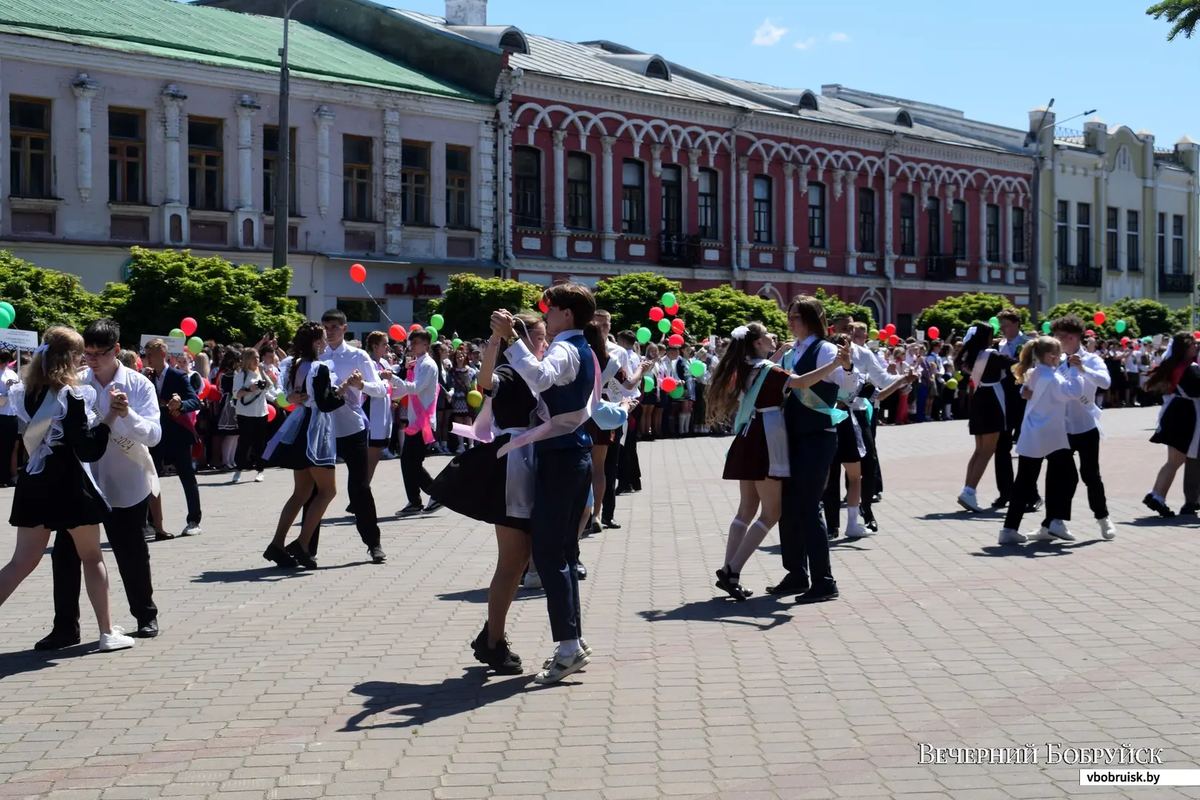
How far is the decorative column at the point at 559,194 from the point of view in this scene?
117 feet

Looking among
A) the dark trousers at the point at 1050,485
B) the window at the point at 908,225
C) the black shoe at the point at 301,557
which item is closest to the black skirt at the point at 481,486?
the black shoe at the point at 301,557

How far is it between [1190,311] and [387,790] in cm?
5321

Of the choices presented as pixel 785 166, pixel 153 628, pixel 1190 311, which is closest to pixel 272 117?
pixel 785 166

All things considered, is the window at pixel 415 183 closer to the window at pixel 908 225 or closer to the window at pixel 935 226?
the window at pixel 908 225

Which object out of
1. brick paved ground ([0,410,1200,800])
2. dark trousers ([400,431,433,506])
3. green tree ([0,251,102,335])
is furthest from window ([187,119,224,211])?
brick paved ground ([0,410,1200,800])

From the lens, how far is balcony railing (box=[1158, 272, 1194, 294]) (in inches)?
2346

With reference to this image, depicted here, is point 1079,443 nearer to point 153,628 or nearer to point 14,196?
point 153,628

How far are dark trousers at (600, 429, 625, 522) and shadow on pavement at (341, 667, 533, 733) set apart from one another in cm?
499

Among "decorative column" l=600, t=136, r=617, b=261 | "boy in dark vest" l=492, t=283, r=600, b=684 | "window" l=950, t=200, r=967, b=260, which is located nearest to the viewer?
"boy in dark vest" l=492, t=283, r=600, b=684

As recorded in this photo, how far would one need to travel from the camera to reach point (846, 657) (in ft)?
25.0

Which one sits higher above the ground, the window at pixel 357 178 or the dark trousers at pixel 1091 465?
the window at pixel 357 178

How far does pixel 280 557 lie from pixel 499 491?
13.6 ft

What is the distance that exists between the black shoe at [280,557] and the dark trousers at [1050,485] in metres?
5.59

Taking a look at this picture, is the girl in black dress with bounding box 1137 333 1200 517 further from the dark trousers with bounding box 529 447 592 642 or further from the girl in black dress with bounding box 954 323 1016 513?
the dark trousers with bounding box 529 447 592 642
